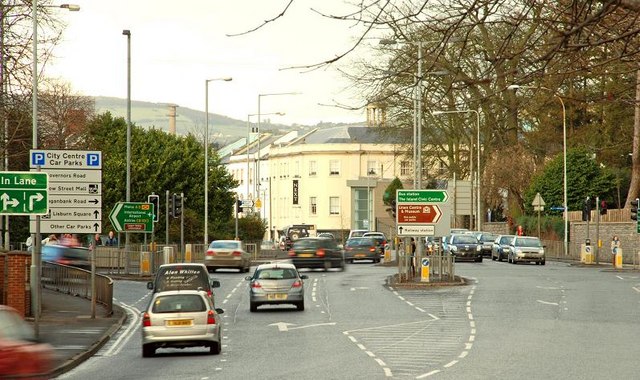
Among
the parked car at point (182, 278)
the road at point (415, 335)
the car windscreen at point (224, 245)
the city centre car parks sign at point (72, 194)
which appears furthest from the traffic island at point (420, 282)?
the city centre car parks sign at point (72, 194)

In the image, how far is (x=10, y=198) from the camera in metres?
29.3

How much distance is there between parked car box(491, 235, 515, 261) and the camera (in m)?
78.2

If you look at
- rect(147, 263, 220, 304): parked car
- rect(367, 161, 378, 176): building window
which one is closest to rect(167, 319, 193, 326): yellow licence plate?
rect(147, 263, 220, 304): parked car

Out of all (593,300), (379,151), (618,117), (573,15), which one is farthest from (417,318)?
(379,151)

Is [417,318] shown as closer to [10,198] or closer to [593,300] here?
[593,300]

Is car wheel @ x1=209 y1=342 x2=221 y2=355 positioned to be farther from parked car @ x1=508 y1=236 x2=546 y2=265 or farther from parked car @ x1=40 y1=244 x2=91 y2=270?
parked car @ x1=508 y1=236 x2=546 y2=265

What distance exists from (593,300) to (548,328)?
1043 centimetres

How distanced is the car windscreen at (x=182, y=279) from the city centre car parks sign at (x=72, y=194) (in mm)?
3812

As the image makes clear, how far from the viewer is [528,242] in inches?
2911

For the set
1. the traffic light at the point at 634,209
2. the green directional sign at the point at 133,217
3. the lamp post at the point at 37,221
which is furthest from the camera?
the traffic light at the point at 634,209

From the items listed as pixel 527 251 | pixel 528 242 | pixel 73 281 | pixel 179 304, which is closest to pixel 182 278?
pixel 73 281

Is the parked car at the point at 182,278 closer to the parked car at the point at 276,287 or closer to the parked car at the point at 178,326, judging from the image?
the parked car at the point at 276,287

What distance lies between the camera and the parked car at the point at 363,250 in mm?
79500

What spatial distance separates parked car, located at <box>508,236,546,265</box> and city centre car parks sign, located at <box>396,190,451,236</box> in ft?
69.2
